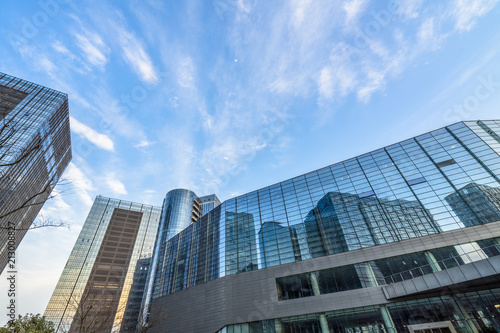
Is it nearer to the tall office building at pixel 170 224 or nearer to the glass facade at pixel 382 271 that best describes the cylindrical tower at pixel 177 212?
the tall office building at pixel 170 224

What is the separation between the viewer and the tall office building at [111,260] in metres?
91.4

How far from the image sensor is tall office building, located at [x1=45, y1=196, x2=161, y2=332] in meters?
91.4

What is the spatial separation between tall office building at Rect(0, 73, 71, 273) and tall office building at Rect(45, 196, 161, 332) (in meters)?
39.2

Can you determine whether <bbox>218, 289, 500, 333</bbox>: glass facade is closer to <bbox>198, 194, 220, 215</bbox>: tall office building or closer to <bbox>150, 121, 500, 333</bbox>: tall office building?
<bbox>150, 121, 500, 333</bbox>: tall office building

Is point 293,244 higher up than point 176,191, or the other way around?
point 176,191

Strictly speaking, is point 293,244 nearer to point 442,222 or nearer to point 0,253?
point 442,222

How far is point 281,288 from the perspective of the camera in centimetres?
3269

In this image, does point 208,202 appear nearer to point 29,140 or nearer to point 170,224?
point 170,224

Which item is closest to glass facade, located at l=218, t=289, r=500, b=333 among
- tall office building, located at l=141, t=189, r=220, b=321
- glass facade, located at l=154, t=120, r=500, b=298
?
glass facade, located at l=154, t=120, r=500, b=298

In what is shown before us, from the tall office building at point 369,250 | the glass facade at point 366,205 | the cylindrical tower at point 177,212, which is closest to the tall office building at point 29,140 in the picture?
the glass facade at point 366,205

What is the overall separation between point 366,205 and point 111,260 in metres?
118

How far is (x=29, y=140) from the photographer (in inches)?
1790

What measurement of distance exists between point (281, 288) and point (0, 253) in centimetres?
6985

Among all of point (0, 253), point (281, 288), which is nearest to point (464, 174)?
point (281, 288)
